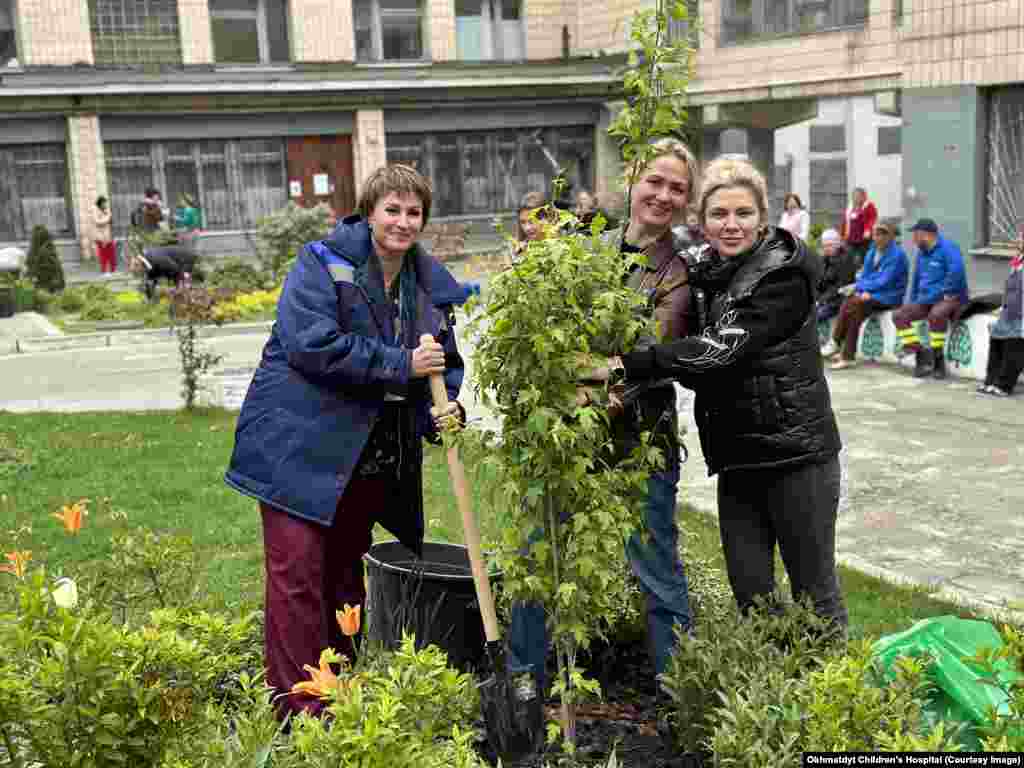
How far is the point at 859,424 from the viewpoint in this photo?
10.1 meters

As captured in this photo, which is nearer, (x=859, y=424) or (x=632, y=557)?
(x=632, y=557)

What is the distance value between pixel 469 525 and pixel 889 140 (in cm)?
2340

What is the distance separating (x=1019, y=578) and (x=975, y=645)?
286cm

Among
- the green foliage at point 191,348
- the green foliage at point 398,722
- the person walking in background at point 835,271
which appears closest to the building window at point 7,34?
the green foliage at point 191,348

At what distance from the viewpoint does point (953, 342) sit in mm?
12328

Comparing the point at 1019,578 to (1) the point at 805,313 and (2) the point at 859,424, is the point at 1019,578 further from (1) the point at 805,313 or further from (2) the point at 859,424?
(2) the point at 859,424

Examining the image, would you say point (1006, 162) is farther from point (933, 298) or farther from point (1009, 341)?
point (1009, 341)

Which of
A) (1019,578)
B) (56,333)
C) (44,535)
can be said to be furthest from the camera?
(56,333)

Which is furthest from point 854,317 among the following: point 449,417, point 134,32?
point 134,32

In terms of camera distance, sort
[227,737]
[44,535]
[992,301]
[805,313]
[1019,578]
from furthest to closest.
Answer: [992,301], [44,535], [1019,578], [805,313], [227,737]

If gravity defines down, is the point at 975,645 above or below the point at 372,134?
below

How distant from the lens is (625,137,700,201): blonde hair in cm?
369

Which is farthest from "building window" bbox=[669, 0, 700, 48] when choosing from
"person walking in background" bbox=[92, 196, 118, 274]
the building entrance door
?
the building entrance door

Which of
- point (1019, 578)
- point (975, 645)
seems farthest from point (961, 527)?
point (975, 645)
